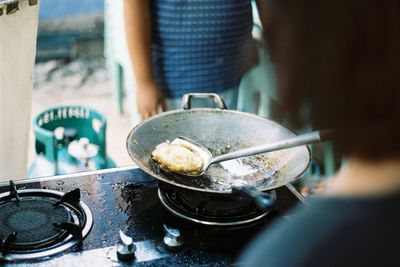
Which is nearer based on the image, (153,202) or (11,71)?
(153,202)

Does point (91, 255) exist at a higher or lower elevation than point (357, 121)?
lower

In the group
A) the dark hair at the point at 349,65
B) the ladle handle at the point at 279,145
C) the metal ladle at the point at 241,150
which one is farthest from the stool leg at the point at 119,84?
the dark hair at the point at 349,65

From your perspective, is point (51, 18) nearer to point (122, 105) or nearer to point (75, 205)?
point (122, 105)

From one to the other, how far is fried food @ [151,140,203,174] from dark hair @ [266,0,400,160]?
36.0 inches

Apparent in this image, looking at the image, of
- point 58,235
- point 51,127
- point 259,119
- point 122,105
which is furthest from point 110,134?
point 58,235

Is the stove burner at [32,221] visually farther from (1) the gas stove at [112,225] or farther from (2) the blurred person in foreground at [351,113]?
(2) the blurred person in foreground at [351,113]

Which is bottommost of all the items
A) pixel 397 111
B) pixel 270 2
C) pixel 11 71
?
pixel 11 71

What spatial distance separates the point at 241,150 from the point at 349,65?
0.97 meters

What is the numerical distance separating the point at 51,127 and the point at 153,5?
1.12 meters

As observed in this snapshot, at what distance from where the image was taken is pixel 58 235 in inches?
56.2

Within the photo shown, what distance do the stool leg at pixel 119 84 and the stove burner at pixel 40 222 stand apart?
2.72m

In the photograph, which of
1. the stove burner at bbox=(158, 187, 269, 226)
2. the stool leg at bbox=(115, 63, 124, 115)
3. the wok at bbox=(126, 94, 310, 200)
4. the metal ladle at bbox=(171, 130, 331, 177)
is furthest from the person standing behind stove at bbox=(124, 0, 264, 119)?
the stool leg at bbox=(115, 63, 124, 115)

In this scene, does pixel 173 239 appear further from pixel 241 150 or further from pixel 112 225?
pixel 241 150

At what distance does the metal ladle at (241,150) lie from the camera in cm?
155
